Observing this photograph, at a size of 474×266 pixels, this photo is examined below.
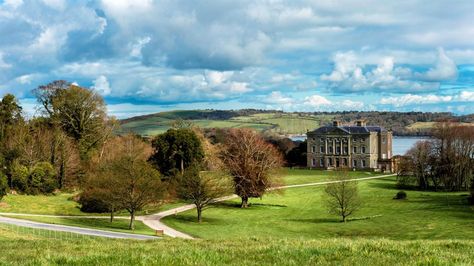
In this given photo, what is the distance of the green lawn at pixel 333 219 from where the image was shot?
45.5 meters

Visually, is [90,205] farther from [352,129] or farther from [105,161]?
[352,129]

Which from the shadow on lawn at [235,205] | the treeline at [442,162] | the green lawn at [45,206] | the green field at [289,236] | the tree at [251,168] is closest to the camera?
the green field at [289,236]

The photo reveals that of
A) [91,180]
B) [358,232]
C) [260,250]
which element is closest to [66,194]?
[91,180]

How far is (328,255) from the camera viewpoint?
37.4 ft

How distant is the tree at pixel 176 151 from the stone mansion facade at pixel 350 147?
207 feet

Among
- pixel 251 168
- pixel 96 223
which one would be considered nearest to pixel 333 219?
pixel 251 168

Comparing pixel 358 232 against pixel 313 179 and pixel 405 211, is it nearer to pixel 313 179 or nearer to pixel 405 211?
pixel 405 211

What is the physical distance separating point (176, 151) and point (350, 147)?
2655 inches

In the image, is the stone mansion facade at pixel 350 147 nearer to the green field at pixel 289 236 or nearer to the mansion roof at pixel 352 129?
the mansion roof at pixel 352 129

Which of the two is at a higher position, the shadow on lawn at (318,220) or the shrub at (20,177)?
the shrub at (20,177)

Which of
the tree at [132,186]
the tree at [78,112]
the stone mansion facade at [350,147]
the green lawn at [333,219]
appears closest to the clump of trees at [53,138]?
the tree at [78,112]

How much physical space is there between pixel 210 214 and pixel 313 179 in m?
43.4

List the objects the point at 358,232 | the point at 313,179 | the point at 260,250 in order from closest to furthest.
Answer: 1. the point at 260,250
2. the point at 358,232
3. the point at 313,179

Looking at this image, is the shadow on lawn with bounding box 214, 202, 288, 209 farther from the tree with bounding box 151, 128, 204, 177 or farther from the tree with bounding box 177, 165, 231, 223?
the tree with bounding box 177, 165, 231, 223
